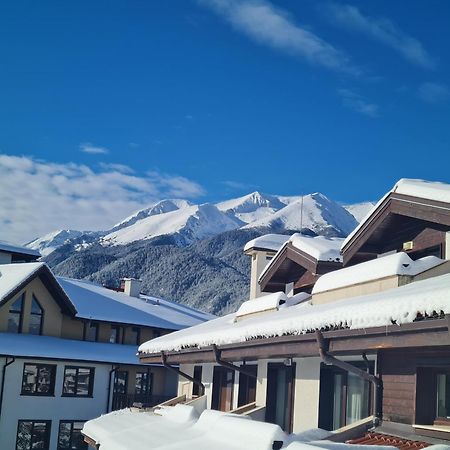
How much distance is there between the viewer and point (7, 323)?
1136 inches

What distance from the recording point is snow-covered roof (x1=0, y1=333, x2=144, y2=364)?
26.8 m

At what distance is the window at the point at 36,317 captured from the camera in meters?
29.8

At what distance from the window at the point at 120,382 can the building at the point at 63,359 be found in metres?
0.04

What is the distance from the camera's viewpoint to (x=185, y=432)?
10656 millimetres

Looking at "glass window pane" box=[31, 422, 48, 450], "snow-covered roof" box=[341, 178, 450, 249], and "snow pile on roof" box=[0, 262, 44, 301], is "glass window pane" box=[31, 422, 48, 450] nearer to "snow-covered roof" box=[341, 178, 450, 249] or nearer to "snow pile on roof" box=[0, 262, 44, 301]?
"snow pile on roof" box=[0, 262, 44, 301]

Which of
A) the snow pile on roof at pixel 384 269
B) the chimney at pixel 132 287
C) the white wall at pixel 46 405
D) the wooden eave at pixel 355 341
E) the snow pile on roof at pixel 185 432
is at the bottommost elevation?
the white wall at pixel 46 405

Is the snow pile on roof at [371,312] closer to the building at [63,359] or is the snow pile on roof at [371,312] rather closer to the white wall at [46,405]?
the white wall at [46,405]

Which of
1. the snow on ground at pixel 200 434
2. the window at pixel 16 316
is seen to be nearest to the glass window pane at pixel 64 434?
the window at pixel 16 316

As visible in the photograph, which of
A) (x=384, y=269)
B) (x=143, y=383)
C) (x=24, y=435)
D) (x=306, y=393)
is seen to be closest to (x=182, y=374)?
(x=306, y=393)

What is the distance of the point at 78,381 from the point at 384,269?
2098 cm

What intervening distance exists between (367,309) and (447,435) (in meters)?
1.72

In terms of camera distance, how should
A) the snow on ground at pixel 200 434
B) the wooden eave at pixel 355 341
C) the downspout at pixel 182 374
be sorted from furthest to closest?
the downspout at pixel 182 374, the snow on ground at pixel 200 434, the wooden eave at pixel 355 341

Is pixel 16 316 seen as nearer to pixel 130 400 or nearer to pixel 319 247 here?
pixel 130 400

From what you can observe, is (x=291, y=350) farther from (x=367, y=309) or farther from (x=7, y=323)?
(x=7, y=323)
